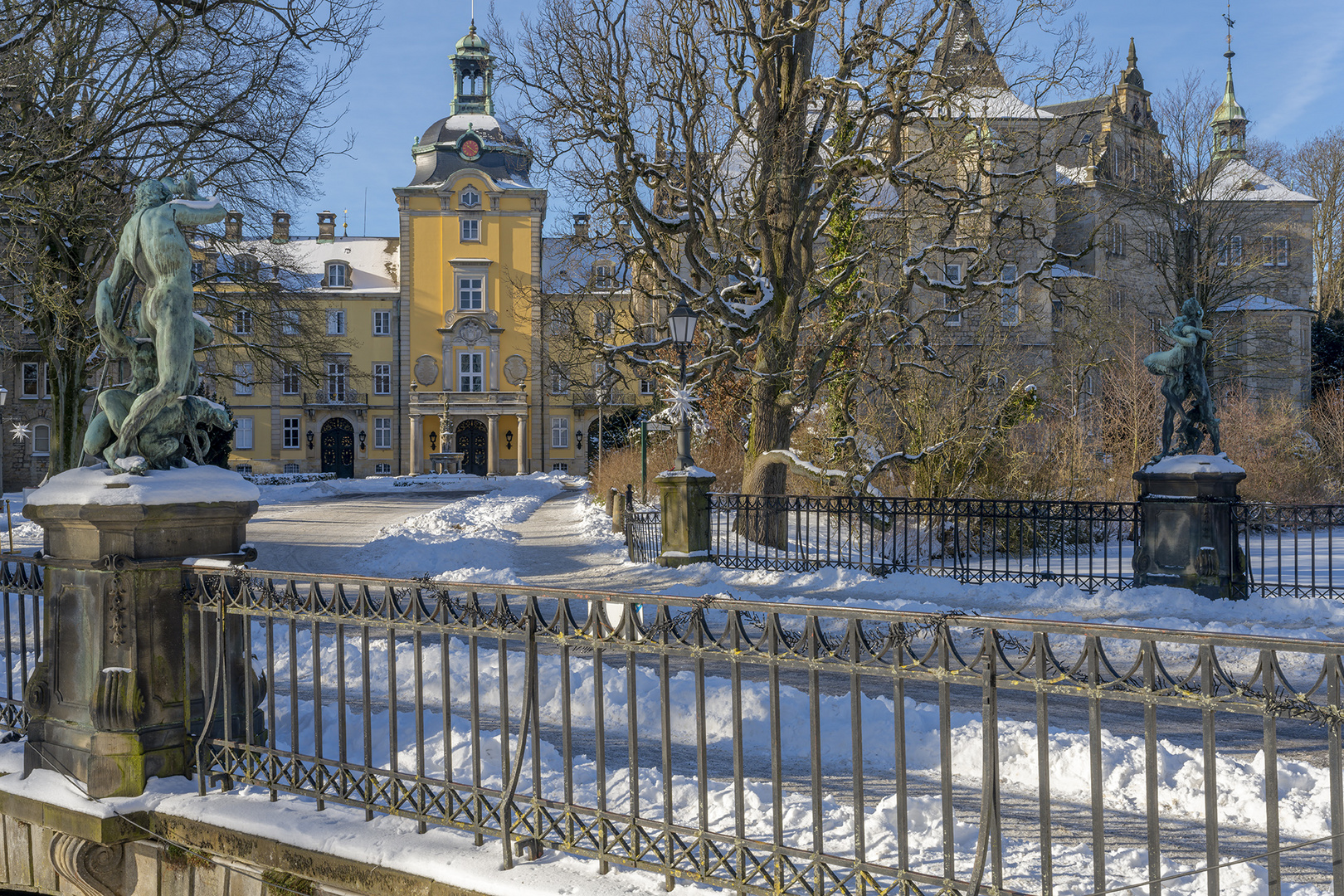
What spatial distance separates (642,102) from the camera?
57.4 feet

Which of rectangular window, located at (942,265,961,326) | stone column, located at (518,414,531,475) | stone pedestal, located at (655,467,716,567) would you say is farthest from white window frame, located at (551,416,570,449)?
stone pedestal, located at (655,467,716,567)

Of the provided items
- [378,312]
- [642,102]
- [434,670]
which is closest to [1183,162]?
[642,102]

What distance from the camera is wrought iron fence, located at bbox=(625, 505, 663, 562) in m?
17.0

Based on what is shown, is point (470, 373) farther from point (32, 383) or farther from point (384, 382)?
point (32, 383)

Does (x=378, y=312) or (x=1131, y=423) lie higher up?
(x=378, y=312)

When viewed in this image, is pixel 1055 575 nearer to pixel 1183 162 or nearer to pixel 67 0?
pixel 67 0

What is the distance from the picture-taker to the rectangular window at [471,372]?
58781 millimetres

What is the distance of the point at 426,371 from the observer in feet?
193

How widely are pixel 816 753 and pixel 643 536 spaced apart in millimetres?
13753

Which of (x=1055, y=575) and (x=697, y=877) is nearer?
(x=697, y=877)

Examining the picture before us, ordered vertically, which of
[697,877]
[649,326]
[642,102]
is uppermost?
[642,102]

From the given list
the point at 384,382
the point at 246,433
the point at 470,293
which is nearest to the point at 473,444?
the point at 384,382

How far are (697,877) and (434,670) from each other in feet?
19.0

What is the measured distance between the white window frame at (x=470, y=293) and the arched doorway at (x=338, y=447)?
32.7 ft
